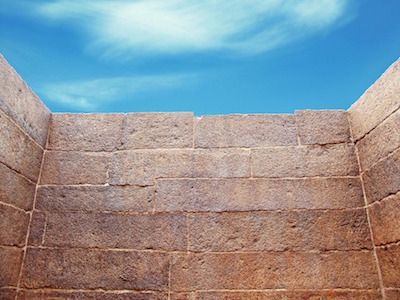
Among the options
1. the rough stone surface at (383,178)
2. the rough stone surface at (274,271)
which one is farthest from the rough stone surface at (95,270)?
the rough stone surface at (383,178)

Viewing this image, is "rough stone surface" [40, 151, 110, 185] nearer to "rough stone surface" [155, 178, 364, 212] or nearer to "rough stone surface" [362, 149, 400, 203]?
"rough stone surface" [155, 178, 364, 212]

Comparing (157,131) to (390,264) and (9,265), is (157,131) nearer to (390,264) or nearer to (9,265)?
(9,265)

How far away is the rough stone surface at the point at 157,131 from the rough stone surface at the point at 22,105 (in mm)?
916

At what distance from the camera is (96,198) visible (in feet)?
10.9

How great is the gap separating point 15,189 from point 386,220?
350 centimetres

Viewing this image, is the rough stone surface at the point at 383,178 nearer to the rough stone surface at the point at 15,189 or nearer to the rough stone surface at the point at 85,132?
the rough stone surface at the point at 85,132

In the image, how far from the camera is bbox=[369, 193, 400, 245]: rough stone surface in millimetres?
2760

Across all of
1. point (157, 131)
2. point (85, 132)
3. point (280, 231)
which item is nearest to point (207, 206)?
point (280, 231)

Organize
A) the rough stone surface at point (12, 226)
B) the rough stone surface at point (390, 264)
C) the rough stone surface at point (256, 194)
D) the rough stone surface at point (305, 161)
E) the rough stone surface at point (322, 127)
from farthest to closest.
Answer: the rough stone surface at point (322, 127)
the rough stone surface at point (305, 161)
the rough stone surface at point (256, 194)
the rough stone surface at point (12, 226)
the rough stone surface at point (390, 264)

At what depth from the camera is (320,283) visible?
2977 mm

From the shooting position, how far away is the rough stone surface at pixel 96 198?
327 cm

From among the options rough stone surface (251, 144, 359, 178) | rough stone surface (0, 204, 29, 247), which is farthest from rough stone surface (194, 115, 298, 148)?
rough stone surface (0, 204, 29, 247)

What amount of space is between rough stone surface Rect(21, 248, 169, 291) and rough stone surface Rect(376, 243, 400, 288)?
2.03 meters

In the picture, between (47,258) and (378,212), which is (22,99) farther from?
(378,212)
